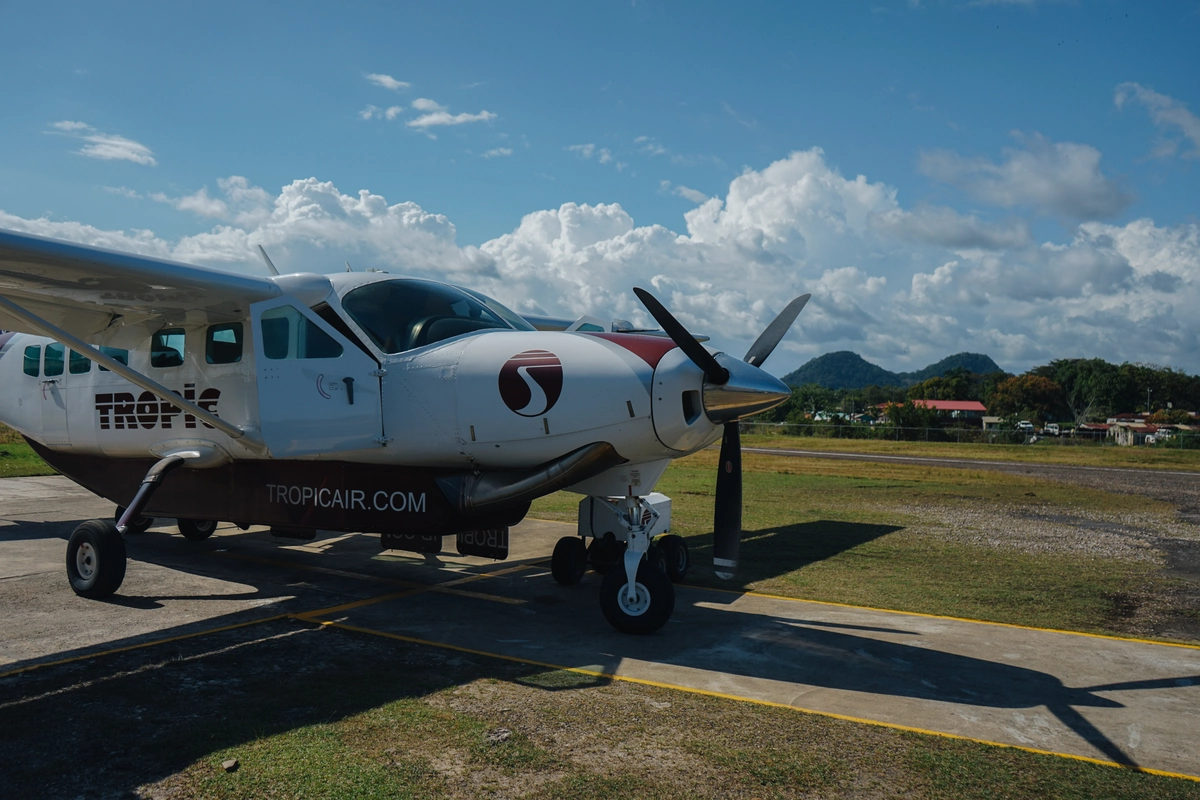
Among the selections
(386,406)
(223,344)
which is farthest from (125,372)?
(386,406)

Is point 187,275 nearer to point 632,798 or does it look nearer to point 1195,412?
point 632,798

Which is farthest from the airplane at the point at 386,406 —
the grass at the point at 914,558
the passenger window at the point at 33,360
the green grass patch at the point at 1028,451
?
the green grass patch at the point at 1028,451

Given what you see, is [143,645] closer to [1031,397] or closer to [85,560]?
[85,560]

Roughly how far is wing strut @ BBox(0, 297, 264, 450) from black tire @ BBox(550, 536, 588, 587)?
330 centimetres

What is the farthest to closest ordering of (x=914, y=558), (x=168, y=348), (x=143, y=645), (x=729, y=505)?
(x=914, y=558) < (x=168, y=348) < (x=729, y=505) < (x=143, y=645)

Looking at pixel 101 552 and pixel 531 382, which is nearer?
pixel 531 382

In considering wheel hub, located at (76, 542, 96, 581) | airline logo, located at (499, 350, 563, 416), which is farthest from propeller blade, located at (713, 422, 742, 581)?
wheel hub, located at (76, 542, 96, 581)

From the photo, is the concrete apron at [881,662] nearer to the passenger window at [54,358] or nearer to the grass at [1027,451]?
the passenger window at [54,358]

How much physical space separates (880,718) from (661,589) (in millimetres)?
2121

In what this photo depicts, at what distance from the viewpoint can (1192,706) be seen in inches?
205

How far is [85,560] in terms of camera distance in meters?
7.77

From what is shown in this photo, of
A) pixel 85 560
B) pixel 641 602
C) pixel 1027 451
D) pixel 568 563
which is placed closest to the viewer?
pixel 641 602

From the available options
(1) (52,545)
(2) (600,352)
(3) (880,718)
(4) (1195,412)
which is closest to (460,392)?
(2) (600,352)

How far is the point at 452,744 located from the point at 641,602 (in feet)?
8.36
